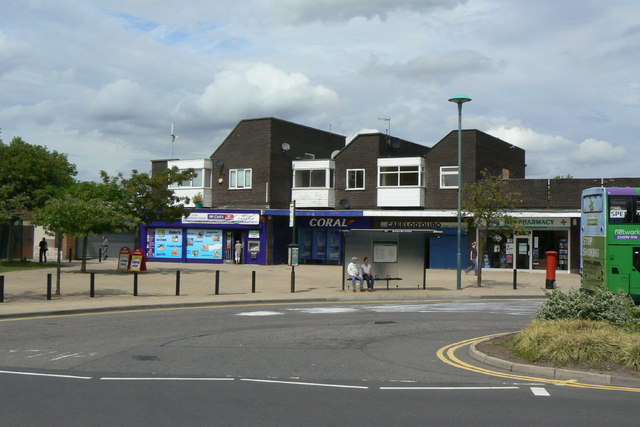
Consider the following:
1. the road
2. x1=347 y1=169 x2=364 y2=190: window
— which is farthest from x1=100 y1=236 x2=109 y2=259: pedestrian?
the road

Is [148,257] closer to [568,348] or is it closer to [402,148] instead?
[402,148]

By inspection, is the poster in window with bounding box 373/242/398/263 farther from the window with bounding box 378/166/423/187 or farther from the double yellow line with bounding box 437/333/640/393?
the window with bounding box 378/166/423/187

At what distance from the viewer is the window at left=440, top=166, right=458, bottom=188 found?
4062 cm

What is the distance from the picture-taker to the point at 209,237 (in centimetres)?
4625

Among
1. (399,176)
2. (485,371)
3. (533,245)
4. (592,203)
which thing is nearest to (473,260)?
(533,245)

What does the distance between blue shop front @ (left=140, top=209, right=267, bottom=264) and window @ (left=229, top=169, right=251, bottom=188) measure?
2.03m

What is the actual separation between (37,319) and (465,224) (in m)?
26.7

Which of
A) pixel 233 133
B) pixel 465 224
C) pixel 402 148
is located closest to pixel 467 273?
pixel 465 224

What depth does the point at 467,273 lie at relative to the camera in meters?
36.4

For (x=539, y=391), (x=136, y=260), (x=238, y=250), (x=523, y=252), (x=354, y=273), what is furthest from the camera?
(x=238, y=250)

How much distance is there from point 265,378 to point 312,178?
35912 millimetres

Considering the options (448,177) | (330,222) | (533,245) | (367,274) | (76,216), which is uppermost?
(448,177)

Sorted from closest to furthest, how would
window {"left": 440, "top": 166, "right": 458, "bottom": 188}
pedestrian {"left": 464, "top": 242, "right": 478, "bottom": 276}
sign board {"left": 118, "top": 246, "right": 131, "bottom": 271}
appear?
sign board {"left": 118, "top": 246, "right": 131, "bottom": 271}
pedestrian {"left": 464, "top": 242, "right": 478, "bottom": 276}
window {"left": 440, "top": 166, "right": 458, "bottom": 188}

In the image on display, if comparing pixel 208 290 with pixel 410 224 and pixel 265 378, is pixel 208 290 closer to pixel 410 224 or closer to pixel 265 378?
pixel 265 378
